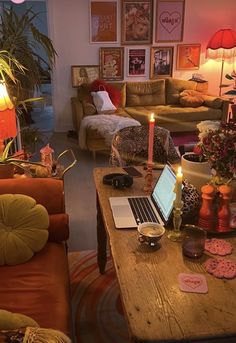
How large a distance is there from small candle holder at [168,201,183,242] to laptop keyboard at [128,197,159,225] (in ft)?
0.43

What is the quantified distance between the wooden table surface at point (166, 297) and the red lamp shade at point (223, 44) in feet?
16.4

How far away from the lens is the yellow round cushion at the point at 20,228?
A: 6.05 ft

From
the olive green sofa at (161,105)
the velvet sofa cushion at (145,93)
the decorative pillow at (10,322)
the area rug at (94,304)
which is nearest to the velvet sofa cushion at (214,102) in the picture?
the olive green sofa at (161,105)

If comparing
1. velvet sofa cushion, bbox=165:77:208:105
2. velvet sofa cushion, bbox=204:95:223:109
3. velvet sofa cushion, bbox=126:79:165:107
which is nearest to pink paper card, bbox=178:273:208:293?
velvet sofa cushion, bbox=204:95:223:109

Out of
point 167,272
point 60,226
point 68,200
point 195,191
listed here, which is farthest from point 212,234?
point 68,200

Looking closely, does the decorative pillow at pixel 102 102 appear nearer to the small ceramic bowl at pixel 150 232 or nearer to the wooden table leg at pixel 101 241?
the wooden table leg at pixel 101 241

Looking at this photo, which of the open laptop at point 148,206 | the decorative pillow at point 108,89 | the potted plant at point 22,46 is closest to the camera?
the open laptop at point 148,206

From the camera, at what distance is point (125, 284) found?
124cm

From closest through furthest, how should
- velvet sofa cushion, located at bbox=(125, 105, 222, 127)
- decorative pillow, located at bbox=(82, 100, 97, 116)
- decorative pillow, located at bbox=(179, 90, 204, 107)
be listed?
decorative pillow, located at bbox=(82, 100, 97, 116)
velvet sofa cushion, located at bbox=(125, 105, 222, 127)
decorative pillow, located at bbox=(179, 90, 204, 107)

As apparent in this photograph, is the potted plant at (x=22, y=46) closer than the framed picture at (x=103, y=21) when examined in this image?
Yes

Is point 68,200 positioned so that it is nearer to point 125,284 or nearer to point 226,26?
point 125,284

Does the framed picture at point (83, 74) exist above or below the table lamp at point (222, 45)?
below

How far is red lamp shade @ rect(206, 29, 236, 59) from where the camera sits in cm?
576

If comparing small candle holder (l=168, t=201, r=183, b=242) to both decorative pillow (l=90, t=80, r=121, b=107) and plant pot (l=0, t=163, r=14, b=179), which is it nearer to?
plant pot (l=0, t=163, r=14, b=179)
